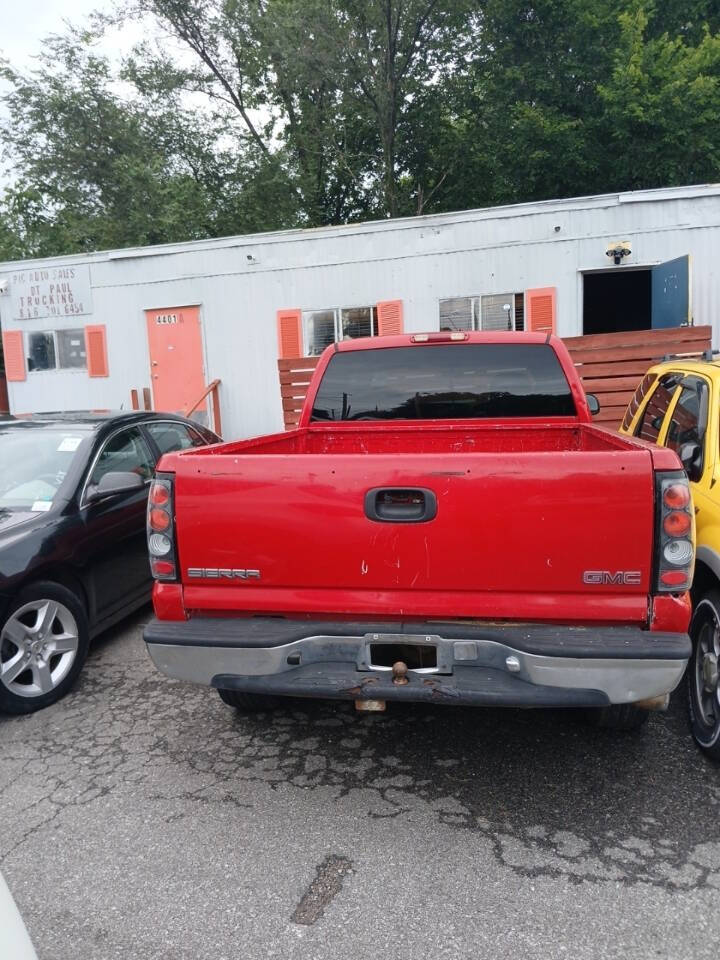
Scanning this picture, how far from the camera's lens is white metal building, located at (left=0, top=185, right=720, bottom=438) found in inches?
442

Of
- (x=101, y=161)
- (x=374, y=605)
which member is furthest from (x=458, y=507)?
(x=101, y=161)

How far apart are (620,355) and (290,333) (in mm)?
5869

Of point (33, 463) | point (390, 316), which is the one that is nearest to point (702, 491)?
point (33, 463)

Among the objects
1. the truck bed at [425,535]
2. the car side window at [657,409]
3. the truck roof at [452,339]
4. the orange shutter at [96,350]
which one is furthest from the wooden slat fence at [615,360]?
the orange shutter at [96,350]

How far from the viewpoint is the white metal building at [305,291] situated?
1122 cm

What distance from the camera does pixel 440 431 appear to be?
4277 mm

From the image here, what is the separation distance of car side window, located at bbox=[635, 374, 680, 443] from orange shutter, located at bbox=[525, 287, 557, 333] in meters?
6.76

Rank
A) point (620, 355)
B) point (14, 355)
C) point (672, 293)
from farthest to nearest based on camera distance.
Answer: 1. point (14, 355)
2. point (672, 293)
3. point (620, 355)

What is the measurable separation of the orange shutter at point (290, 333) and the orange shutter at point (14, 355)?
6015 mm

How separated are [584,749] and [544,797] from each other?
0.46 metres

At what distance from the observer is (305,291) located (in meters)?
12.7

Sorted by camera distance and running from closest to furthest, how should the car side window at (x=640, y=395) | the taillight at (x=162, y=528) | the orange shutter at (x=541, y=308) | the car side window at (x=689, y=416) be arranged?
the taillight at (x=162, y=528) < the car side window at (x=689, y=416) < the car side window at (x=640, y=395) < the orange shutter at (x=541, y=308)

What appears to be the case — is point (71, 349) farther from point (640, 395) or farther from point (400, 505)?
point (400, 505)

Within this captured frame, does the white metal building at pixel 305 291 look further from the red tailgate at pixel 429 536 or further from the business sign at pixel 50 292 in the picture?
the red tailgate at pixel 429 536
